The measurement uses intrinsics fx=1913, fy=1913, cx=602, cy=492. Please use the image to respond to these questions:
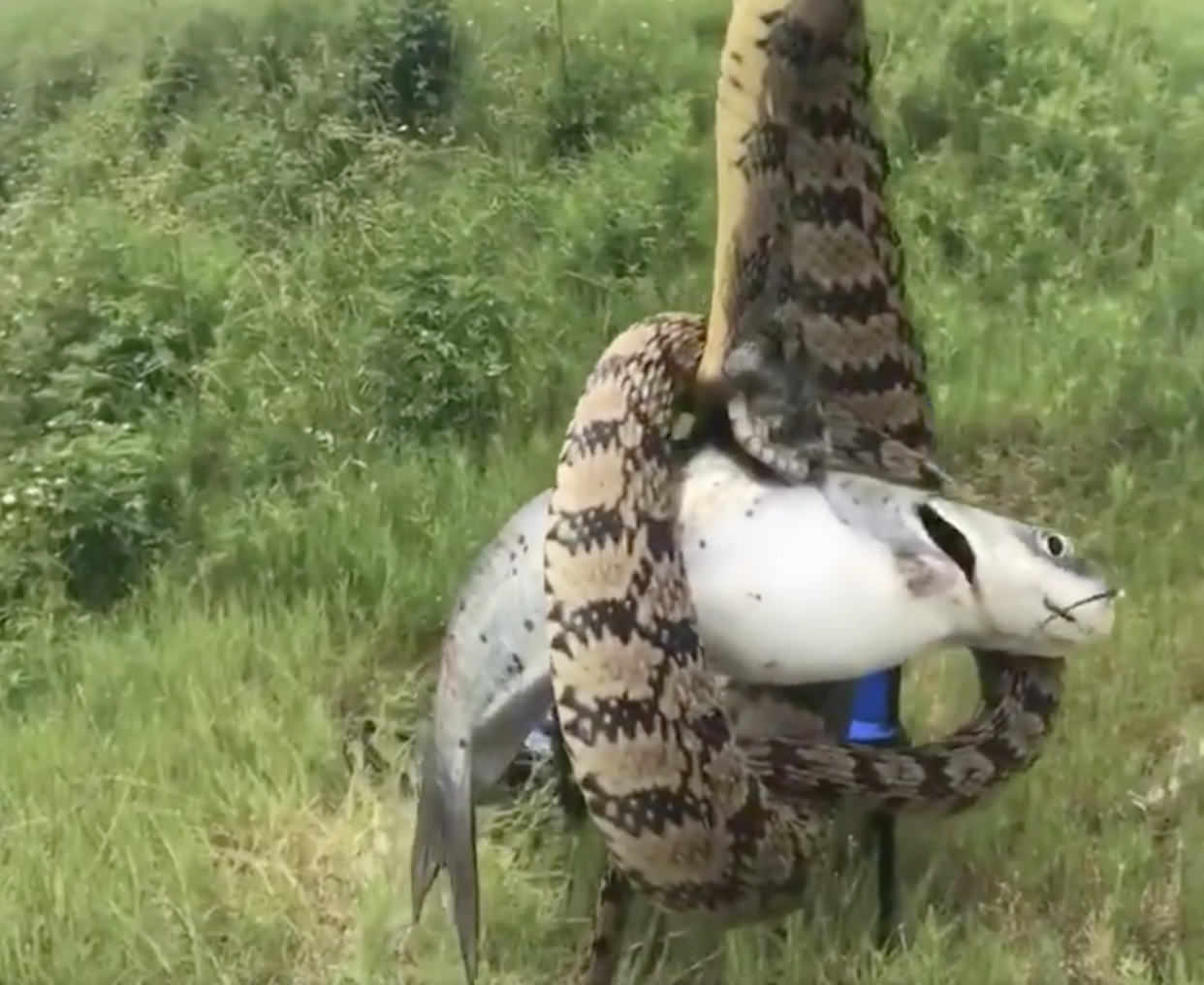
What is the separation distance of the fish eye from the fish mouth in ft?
0.10

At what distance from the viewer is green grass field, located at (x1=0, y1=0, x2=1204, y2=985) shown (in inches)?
69.9

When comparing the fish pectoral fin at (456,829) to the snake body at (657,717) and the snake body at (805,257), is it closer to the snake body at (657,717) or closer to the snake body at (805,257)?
the snake body at (657,717)

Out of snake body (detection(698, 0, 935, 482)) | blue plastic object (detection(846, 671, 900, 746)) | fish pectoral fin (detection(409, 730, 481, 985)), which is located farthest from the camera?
blue plastic object (detection(846, 671, 900, 746))

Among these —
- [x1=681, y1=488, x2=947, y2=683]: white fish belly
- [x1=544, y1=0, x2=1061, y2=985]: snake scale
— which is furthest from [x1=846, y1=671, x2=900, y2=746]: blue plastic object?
[x1=681, y1=488, x2=947, y2=683]: white fish belly

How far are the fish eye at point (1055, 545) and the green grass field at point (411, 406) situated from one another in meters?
0.49

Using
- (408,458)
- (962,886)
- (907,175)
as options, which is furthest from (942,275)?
(962,886)

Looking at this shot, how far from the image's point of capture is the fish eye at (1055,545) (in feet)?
4.29

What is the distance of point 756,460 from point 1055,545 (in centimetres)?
21

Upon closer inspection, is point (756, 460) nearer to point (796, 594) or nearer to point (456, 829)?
point (796, 594)

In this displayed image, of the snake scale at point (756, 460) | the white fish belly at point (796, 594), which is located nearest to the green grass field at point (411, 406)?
the snake scale at point (756, 460)

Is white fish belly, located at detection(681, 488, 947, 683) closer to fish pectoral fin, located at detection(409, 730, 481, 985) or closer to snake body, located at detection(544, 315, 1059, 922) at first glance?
snake body, located at detection(544, 315, 1059, 922)

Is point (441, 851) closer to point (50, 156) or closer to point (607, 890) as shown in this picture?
point (607, 890)

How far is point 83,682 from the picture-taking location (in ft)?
7.27

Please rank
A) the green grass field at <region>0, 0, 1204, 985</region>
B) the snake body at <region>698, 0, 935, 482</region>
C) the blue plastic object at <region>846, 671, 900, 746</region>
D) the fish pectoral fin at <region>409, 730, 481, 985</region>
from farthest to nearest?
the green grass field at <region>0, 0, 1204, 985</region> < the blue plastic object at <region>846, 671, 900, 746</region> < the fish pectoral fin at <region>409, 730, 481, 985</region> < the snake body at <region>698, 0, 935, 482</region>
